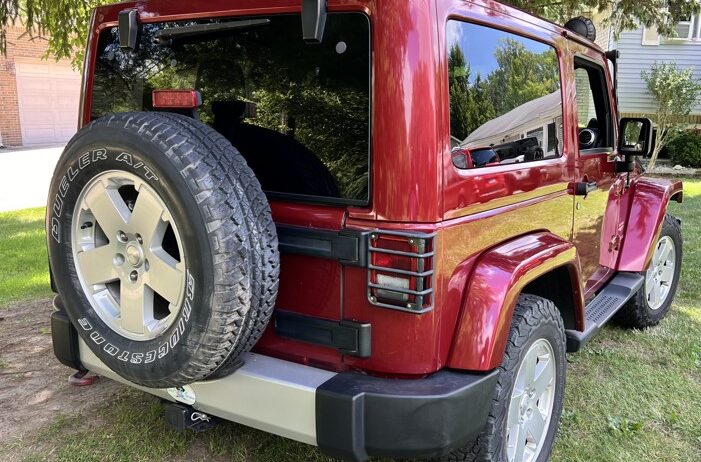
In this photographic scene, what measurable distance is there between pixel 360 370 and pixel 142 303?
0.81m

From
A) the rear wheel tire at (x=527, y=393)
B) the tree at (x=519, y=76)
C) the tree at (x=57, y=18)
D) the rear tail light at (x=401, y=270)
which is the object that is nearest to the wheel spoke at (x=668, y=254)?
the tree at (x=519, y=76)

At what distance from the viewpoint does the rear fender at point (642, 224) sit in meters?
4.03

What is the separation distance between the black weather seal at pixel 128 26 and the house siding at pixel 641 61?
15.2 m

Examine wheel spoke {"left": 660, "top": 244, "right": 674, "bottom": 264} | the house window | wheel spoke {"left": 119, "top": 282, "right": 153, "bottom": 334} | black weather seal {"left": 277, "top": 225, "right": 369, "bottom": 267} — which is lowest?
wheel spoke {"left": 660, "top": 244, "right": 674, "bottom": 264}

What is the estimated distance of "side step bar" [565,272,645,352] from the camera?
9.80 feet

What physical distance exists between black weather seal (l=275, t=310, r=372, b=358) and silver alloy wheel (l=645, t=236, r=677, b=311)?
305 centimetres

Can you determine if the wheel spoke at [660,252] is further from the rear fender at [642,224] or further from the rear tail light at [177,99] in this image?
the rear tail light at [177,99]

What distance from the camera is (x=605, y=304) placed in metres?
3.63

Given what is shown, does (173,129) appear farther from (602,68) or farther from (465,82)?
(602,68)

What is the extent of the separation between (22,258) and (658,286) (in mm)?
6016

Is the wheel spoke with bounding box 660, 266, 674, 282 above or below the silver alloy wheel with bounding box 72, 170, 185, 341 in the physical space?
below

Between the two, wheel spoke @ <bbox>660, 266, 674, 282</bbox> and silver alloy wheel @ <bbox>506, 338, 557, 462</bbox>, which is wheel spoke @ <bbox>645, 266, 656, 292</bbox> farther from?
silver alloy wheel @ <bbox>506, 338, 557, 462</bbox>

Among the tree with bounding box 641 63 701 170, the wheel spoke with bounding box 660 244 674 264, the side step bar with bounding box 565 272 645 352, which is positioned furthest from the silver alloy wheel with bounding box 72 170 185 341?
the tree with bounding box 641 63 701 170

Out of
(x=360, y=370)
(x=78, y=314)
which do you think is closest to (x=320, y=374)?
(x=360, y=370)
